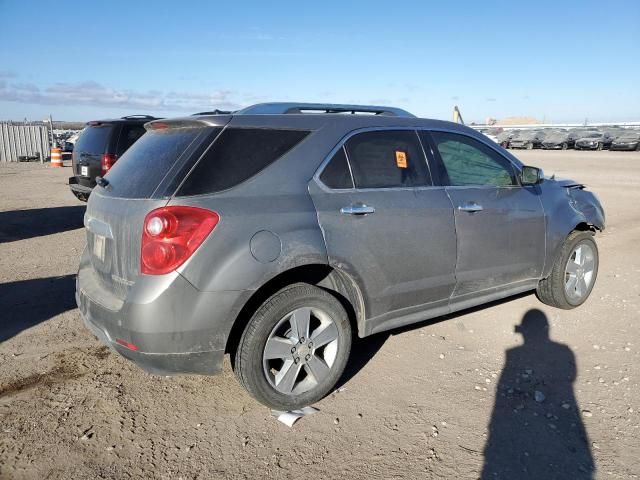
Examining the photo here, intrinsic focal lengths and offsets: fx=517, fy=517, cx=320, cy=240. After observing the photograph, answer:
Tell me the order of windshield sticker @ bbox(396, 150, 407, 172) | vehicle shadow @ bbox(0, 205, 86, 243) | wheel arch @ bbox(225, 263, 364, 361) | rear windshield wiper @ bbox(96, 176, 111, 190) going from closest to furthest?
wheel arch @ bbox(225, 263, 364, 361), rear windshield wiper @ bbox(96, 176, 111, 190), windshield sticker @ bbox(396, 150, 407, 172), vehicle shadow @ bbox(0, 205, 86, 243)

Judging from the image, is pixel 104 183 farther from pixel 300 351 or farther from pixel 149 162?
pixel 300 351

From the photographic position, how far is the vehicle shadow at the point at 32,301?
4.52 m

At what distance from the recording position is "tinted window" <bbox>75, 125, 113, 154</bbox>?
28.8ft

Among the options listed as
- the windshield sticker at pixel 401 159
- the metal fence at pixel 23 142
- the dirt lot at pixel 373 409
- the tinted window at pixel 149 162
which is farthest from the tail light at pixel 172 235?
the metal fence at pixel 23 142

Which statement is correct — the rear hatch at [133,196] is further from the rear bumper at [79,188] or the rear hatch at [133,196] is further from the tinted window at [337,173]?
the rear bumper at [79,188]

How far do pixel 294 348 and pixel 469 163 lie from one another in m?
2.16

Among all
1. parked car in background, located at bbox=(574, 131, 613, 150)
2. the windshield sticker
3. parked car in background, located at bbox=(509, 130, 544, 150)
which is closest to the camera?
the windshield sticker

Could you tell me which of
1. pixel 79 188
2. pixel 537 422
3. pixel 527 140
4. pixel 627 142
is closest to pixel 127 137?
pixel 79 188

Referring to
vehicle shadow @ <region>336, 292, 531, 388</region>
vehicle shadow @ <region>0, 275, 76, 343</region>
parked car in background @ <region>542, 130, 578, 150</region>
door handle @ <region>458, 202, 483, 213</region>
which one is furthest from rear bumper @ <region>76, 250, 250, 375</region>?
parked car in background @ <region>542, 130, 578, 150</region>

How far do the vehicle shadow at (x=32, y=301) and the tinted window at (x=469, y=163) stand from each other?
12.1ft

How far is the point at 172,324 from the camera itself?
279 cm

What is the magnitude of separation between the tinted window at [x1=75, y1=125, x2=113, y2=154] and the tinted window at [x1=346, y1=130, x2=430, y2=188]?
6479 millimetres

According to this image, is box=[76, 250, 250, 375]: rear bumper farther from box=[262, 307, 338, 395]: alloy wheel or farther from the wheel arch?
box=[262, 307, 338, 395]: alloy wheel

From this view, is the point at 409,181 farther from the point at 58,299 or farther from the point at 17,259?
the point at 17,259
